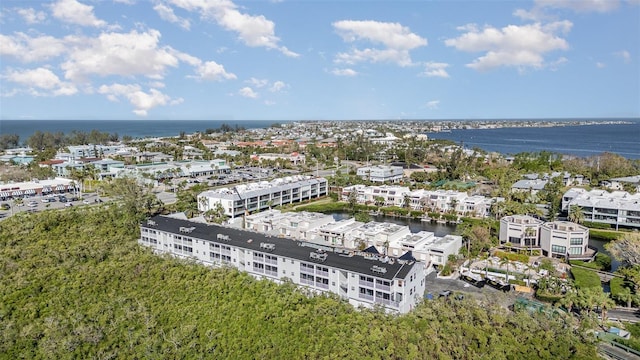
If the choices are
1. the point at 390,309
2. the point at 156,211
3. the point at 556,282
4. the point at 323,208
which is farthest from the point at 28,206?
the point at 556,282

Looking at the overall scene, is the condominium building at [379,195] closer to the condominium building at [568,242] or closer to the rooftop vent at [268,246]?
the condominium building at [568,242]

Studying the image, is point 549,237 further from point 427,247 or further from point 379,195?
point 379,195

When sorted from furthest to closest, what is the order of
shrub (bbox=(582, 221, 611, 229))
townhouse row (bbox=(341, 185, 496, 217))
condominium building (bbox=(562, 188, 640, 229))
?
townhouse row (bbox=(341, 185, 496, 217)), shrub (bbox=(582, 221, 611, 229)), condominium building (bbox=(562, 188, 640, 229))

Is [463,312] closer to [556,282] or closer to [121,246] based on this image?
[556,282]

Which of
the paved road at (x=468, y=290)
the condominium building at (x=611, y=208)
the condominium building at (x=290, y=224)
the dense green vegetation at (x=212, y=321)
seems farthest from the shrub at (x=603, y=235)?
the condominium building at (x=290, y=224)

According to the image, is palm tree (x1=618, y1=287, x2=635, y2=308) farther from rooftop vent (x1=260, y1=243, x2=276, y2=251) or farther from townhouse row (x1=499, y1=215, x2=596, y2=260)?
rooftop vent (x1=260, y1=243, x2=276, y2=251)

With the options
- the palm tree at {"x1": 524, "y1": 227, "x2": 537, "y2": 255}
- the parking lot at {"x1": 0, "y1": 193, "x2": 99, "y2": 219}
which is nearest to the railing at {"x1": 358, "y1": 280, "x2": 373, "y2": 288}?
the palm tree at {"x1": 524, "y1": 227, "x2": 537, "y2": 255}
